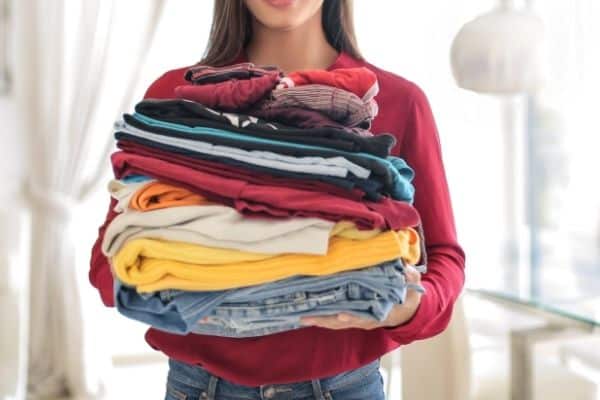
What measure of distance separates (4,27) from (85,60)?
0.95 ft

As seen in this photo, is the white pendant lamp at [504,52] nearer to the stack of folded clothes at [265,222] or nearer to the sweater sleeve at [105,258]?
the sweater sleeve at [105,258]

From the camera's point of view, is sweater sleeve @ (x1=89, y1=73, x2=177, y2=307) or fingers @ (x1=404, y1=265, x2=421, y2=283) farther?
sweater sleeve @ (x1=89, y1=73, x2=177, y2=307)

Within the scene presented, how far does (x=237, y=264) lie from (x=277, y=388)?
0.26 meters

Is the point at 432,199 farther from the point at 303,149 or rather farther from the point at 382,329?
the point at 303,149

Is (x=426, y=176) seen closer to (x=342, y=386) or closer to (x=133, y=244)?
(x=342, y=386)

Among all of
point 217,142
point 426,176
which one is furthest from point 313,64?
point 217,142

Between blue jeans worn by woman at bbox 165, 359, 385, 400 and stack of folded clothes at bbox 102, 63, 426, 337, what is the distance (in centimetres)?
17

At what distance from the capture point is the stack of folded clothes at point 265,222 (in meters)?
0.75

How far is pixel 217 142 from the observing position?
79 cm

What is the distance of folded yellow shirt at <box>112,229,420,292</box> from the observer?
2.45ft

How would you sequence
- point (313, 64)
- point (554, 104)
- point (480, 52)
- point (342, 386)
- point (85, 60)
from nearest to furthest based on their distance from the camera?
point (342, 386)
point (313, 64)
point (480, 52)
point (85, 60)
point (554, 104)

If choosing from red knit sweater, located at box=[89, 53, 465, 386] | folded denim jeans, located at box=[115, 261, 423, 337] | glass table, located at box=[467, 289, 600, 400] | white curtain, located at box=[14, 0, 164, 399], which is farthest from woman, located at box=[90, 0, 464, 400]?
white curtain, located at box=[14, 0, 164, 399]

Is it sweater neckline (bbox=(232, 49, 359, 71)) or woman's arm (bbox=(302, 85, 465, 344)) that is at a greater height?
sweater neckline (bbox=(232, 49, 359, 71))

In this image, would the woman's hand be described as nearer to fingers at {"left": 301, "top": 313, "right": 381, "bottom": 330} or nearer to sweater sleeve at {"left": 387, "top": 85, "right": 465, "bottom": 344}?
fingers at {"left": 301, "top": 313, "right": 381, "bottom": 330}
